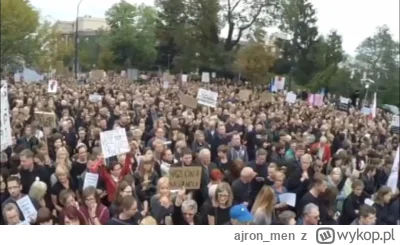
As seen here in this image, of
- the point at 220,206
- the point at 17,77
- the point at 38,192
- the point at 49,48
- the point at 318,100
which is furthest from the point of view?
the point at 318,100

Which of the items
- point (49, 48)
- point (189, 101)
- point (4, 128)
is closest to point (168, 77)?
point (189, 101)

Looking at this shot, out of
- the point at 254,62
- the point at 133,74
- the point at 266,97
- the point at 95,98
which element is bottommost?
the point at 95,98

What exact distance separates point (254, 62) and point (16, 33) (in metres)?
5.26

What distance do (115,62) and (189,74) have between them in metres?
2.81

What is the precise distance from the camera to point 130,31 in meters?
8.45

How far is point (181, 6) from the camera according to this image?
958 cm

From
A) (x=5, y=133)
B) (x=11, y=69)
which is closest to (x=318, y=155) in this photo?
(x=5, y=133)

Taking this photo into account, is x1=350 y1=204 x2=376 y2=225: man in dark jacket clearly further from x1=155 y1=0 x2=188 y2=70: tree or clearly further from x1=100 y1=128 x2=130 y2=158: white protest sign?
x1=155 y1=0 x2=188 y2=70: tree

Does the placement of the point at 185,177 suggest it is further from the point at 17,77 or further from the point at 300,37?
the point at 17,77

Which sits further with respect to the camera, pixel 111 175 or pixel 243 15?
pixel 243 15
